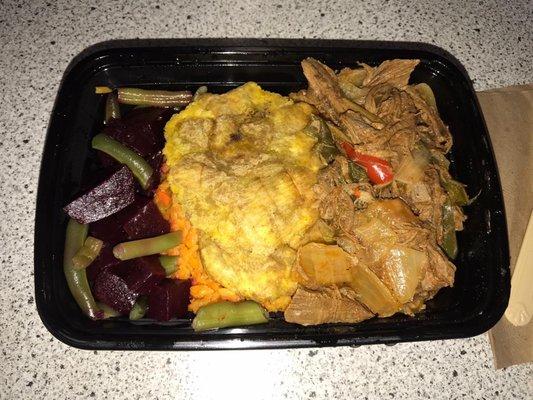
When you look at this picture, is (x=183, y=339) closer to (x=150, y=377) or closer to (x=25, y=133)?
(x=150, y=377)

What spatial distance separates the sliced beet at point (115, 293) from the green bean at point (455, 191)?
1.47 metres

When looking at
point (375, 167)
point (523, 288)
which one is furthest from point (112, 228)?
point (523, 288)

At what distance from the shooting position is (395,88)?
203cm

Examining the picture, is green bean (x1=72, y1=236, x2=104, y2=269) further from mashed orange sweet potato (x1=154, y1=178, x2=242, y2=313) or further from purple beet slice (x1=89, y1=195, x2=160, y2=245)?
mashed orange sweet potato (x1=154, y1=178, x2=242, y2=313)

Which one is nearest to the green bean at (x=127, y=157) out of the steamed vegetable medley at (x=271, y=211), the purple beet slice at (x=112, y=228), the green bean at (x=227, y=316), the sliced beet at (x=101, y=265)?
the steamed vegetable medley at (x=271, y=211)

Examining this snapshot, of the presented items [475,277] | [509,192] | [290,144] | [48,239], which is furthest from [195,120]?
[509,192]

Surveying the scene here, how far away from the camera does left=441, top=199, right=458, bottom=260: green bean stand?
189 centimetres

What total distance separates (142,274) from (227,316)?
0.41 meters

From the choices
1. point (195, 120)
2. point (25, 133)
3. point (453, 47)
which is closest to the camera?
point (195, 120)

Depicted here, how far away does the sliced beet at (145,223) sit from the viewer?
184 cm

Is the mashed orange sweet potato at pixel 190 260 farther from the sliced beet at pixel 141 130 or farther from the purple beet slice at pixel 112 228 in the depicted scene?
the sliced beet at pixel 141 130

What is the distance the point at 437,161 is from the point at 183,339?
4.48 feet

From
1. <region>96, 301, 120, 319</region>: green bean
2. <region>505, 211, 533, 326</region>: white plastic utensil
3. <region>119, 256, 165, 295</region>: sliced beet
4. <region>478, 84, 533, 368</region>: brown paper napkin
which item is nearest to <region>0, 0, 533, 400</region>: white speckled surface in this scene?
<region>478, 84, 533, 368</region>: brown paper napkin

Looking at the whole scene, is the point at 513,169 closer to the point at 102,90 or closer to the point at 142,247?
the point at 142,247
